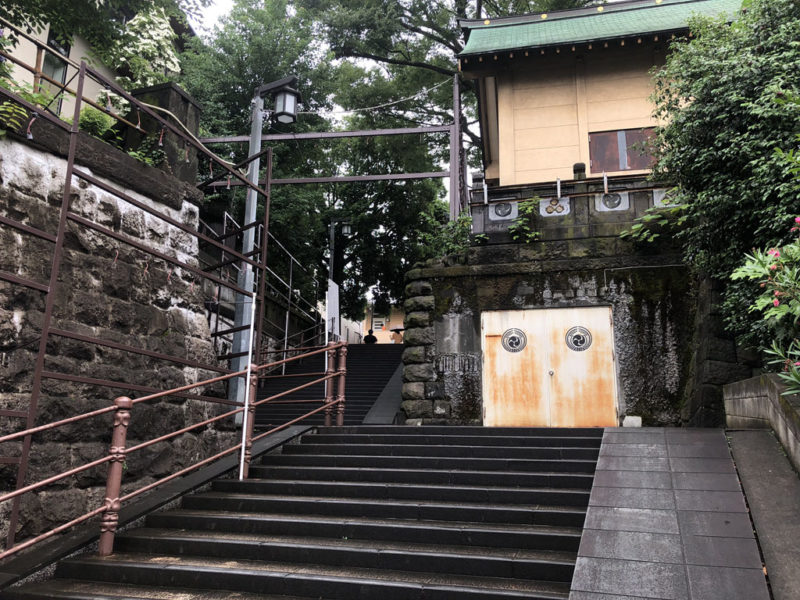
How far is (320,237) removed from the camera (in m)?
24.6

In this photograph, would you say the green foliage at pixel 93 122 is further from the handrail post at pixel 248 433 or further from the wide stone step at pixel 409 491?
the wide stone step at pixel 409 491

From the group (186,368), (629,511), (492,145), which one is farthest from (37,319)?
(492,145)

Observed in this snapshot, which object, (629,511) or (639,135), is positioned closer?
(629,511)

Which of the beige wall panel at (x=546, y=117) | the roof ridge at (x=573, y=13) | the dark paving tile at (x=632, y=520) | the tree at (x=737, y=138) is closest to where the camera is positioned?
the dark paving tile at (x=632, y=520)

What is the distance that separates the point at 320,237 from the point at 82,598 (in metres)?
21.1

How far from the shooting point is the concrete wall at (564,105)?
13.4 metres

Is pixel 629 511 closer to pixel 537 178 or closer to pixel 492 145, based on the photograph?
pixel 537 178

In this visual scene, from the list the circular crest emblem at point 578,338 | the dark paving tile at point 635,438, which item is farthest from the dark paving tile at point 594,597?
the circular crest emblem at point 578,338

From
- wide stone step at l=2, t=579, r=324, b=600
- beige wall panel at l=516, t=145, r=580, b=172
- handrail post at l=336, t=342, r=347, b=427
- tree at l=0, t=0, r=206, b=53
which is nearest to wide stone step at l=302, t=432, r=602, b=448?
handrail post at l=336, t=342, r=347, b=427

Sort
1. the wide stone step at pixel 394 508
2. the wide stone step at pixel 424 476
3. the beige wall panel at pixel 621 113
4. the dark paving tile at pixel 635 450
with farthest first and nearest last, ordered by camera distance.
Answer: the beige wall panel at pixel 621 113
the dark paving tile at pixel 635 450
the wide stone step at pixel 424 476
the wide stone step at pixel 394 508

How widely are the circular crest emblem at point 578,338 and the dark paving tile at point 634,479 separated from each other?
3939mm

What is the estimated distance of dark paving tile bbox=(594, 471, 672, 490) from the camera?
4996mm

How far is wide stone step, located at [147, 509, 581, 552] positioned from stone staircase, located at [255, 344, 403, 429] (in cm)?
389

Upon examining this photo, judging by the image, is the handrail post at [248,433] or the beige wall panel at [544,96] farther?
the beige wall panel at [544,96]
